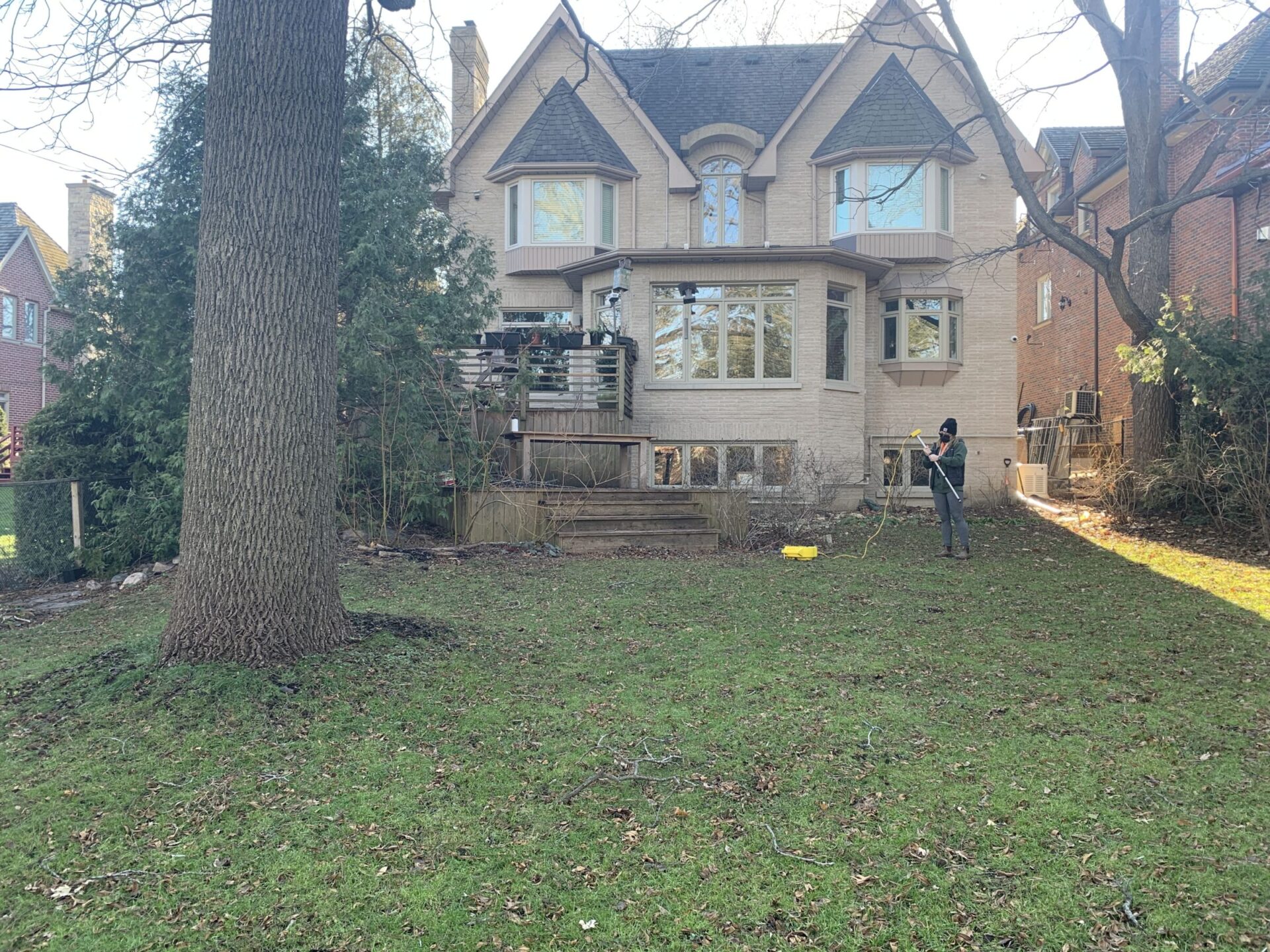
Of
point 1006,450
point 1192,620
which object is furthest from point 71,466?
point 1006,450

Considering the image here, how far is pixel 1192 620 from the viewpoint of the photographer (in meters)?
7.35

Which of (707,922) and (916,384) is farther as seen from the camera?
(916,384)

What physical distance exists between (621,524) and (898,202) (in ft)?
33.8

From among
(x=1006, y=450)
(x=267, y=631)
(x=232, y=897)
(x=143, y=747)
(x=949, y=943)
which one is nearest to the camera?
(x=949, y=943)

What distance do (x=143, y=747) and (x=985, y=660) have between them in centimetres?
535

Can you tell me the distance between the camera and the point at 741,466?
50.3ft

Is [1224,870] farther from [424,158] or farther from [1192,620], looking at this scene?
[424,158]

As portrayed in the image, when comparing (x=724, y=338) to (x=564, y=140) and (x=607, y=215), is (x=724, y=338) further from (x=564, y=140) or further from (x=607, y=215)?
(x=564, y=140)

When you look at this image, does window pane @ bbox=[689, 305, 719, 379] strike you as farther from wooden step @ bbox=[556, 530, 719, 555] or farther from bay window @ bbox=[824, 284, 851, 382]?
wooden step @ bbox=[556, 530, 719, 555]

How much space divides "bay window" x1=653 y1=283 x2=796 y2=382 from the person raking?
5.45 metres

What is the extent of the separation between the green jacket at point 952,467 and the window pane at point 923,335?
7027mm

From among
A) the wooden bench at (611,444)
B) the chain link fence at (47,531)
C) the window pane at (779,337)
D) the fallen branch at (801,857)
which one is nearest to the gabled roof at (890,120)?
the window pane at (779,337)

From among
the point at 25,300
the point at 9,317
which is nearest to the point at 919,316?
the point at 9,317

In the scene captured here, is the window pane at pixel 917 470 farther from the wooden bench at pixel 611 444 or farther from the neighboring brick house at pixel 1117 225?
the wooden bench at pixel 611 444
